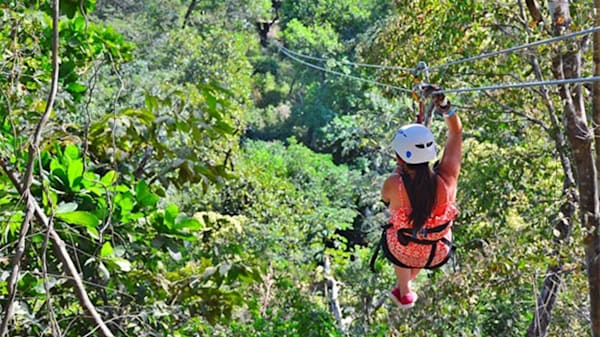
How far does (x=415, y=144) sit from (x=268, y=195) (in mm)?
8836

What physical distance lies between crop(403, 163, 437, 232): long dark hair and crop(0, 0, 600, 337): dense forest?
0.32 meters

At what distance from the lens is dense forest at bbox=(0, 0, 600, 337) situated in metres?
2.60

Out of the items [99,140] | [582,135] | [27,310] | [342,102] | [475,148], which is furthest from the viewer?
[342,102]

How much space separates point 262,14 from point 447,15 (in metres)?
19.3

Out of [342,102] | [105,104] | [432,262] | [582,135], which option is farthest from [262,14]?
[432,262]

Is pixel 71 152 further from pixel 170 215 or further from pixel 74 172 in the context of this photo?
pixel 170 215

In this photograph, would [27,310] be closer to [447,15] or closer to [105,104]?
[447,15]

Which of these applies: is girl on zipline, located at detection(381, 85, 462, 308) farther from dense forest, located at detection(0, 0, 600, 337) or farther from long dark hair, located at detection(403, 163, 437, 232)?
dense forest, located at detection(0, 0, 600, 337)

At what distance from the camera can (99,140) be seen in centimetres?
315

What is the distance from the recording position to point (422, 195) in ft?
8.83

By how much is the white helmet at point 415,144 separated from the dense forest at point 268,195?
10.7 inches

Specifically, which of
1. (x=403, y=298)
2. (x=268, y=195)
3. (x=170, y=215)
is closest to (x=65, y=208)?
(x=170, y=215)

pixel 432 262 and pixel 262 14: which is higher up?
pixel 432 262

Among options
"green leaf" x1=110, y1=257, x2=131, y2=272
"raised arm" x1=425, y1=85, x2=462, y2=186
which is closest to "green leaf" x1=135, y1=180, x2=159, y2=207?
"green leaf" x1=110, y1=257, x2=131, y2=272
